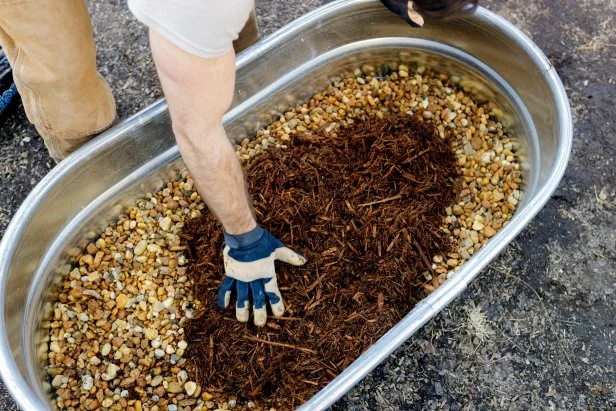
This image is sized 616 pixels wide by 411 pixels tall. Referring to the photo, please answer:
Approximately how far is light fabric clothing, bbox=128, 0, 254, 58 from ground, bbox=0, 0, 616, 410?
45.9 inches

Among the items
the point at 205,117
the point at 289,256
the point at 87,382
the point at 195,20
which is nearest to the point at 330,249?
the point at 289,256

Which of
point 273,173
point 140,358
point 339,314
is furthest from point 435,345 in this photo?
point 140,358

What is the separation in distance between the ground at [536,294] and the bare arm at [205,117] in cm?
77

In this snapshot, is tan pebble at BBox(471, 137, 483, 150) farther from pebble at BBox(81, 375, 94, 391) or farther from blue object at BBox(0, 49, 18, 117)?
blue object at BBox(0, 49, 18, 117)

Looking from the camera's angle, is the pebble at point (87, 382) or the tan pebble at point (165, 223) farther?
the tan pebble at point (165, 223)

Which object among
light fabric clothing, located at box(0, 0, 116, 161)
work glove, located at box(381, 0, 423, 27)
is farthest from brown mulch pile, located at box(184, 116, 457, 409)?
work glove, located at box(381, 0, 423, 27)

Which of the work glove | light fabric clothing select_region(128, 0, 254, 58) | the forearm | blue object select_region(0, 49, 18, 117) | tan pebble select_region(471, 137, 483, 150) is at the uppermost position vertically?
light fabric clothing select_region(128, 0, 254, 58)

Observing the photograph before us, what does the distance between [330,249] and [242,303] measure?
0.34 m

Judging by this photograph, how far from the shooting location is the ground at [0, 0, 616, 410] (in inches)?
74.2

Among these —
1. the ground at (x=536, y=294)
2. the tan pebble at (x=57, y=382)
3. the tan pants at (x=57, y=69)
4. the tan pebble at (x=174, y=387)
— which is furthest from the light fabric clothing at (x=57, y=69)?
the tan pebble at (x=174, y=387)

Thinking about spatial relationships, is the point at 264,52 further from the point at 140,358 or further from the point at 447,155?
the point at 140,358

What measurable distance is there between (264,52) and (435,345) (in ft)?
3.72

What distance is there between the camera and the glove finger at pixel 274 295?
182 cm

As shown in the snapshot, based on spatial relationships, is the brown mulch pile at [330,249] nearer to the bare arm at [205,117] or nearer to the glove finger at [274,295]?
the glove finger at [274,295]
